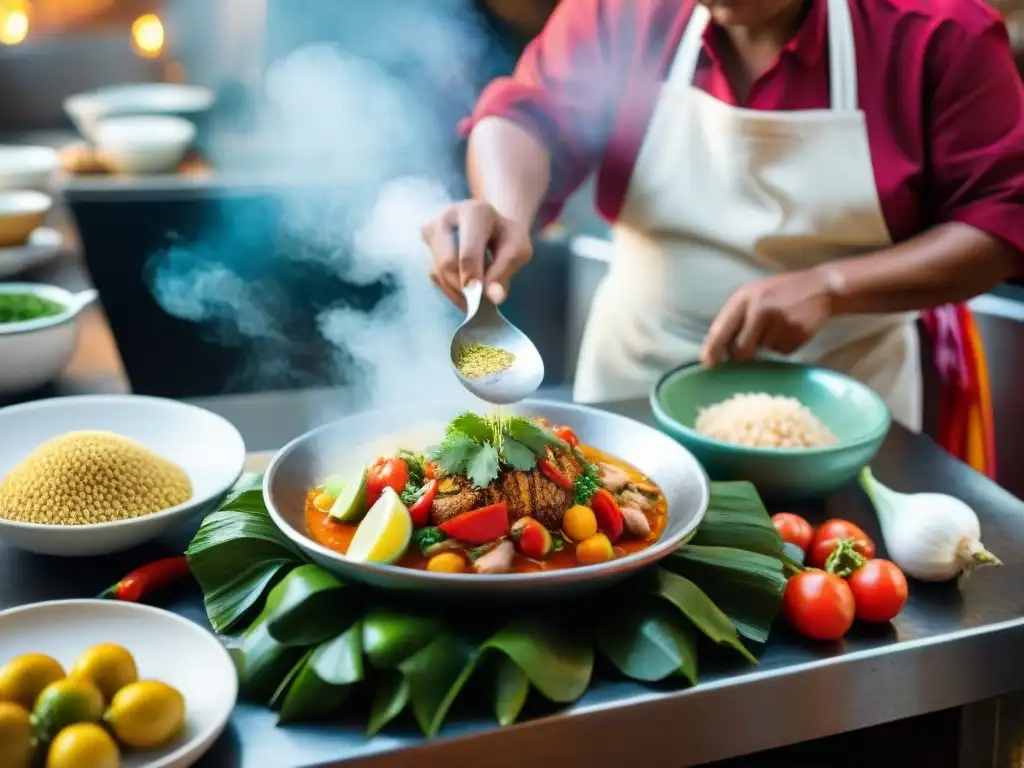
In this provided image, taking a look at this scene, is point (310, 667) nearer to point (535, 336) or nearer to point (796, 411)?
point (796, 411)

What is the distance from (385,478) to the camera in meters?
1.47

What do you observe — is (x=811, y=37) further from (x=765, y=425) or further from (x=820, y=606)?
(x=820, y=606)

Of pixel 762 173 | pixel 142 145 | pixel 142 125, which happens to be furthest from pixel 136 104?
pixel 762 173

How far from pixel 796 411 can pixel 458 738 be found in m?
1.01

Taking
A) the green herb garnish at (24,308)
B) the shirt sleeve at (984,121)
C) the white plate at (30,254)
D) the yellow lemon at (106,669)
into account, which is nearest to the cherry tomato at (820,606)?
the yellow lemon at (106,669)

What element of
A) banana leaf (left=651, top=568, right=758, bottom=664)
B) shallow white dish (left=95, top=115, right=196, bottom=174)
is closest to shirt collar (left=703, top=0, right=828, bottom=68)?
A: banana leaf (left=651, top=568, right=758, bottom=664)

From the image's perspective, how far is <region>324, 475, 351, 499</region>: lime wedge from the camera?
151 centimetres

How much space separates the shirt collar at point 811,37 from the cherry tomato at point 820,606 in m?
1.29

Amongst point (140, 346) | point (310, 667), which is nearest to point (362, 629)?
point (310, 667)

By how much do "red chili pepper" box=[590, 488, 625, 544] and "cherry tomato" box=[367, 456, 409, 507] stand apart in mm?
287

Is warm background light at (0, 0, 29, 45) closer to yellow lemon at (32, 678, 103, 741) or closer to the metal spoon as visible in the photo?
the metal spoon

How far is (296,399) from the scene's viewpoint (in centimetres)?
345

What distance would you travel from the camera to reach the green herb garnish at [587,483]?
148cm

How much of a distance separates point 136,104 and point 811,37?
3.20m
